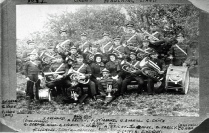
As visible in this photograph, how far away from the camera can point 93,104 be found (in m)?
5.74

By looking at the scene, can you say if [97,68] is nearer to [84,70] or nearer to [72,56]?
[84,70]

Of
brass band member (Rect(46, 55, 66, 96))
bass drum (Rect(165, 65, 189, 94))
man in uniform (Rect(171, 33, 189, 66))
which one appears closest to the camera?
bass drum (Rect(165, 65, 189, 94))

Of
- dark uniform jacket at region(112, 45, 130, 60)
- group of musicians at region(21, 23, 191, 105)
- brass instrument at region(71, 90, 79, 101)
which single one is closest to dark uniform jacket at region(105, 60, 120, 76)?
group of musicians at region(21, 23, 191, 105)

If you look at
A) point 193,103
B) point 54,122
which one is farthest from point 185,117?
point 54,122

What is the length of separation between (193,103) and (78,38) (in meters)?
2.75

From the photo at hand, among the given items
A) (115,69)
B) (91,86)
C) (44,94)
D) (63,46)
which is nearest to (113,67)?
(115,69)

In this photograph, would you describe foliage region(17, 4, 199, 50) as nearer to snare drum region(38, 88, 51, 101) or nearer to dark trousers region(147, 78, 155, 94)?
snare drum region(38, 88, 51, 101)

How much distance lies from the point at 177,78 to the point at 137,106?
3.28 feet

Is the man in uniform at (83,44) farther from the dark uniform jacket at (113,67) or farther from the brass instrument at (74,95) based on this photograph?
the brass instrument at (74,95)

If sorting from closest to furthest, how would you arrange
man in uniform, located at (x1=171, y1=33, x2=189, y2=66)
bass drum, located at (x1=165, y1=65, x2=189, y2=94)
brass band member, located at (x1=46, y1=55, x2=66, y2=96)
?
1. bass drum, located at (x1=165, y1=65, x2=189, y2=94)
2. man in uniform, located at (x1=171, y1=33, x2=189, y2=66)
3. brass band member, located at (x1=46, y1=55, x2=66, y2=96)

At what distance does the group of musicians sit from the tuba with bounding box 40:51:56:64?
45 mm

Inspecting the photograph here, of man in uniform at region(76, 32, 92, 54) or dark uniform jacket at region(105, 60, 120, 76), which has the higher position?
man in uniform at region(76, 32, 92, 54)

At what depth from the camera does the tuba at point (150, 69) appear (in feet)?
18.5

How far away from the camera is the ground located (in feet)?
18.5
